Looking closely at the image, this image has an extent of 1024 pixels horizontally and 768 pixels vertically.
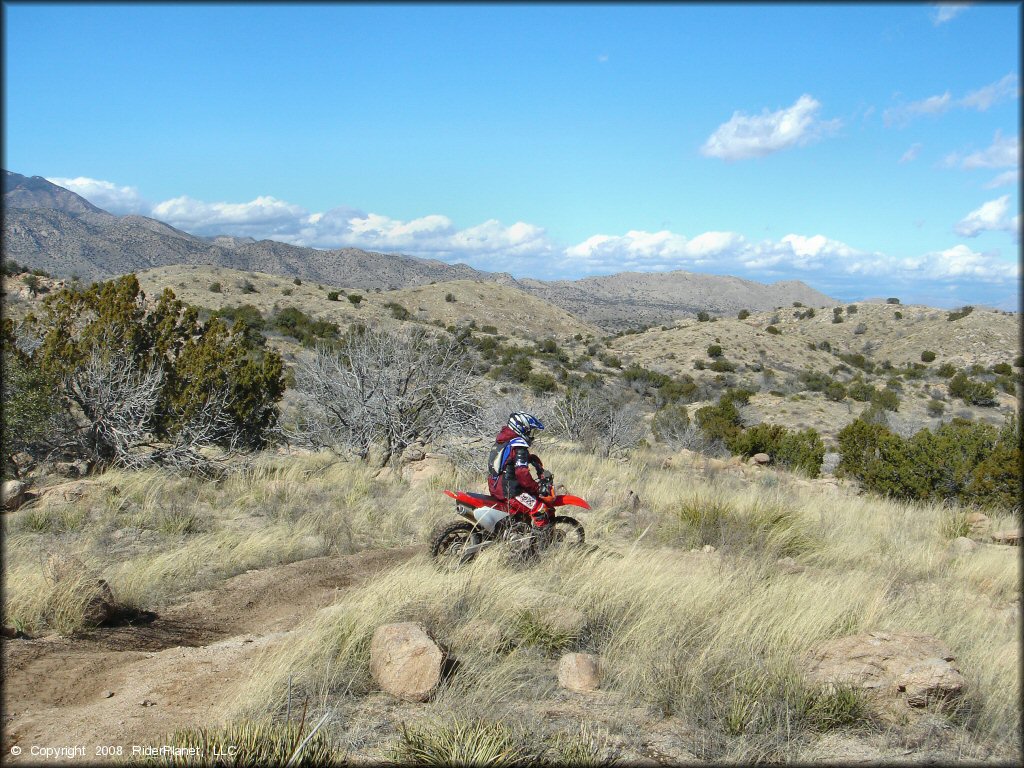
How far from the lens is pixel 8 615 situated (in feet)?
16.5

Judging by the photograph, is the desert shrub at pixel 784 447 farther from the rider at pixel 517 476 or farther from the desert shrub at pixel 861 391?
the desert shrub at pixel 861 391

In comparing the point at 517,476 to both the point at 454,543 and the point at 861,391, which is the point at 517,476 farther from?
the point at 861,391

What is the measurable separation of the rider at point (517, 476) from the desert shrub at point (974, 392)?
34.1m

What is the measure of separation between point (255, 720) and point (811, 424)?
28.2 m

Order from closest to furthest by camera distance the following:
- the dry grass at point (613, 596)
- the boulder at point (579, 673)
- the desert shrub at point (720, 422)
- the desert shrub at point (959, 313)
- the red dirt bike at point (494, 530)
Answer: the dry grass at point (613, 596) → the boulder at point (579, 673) → the red dirt bike at point (494, 530) → the desert shrub at point (720, 422) → the desert shrub at point (959, 313)

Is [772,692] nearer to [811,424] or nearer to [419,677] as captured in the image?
[419,677]

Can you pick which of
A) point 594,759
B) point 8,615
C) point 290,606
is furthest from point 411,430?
point 594,759

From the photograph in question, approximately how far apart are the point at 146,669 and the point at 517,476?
145 inches

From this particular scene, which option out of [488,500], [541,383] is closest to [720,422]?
[541,383]

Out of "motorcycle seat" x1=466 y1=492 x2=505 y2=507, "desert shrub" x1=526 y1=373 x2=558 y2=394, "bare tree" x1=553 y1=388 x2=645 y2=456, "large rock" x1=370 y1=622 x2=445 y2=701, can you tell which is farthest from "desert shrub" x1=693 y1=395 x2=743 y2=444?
"large rock" x1=370 y1=622 x2=445 y2=701

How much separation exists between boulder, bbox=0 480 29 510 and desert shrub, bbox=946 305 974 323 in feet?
199

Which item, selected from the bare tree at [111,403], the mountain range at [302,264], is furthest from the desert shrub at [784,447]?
the mountain range at [302,264]

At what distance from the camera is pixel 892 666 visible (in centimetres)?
412

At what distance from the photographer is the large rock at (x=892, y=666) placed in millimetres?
3967
